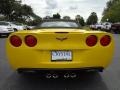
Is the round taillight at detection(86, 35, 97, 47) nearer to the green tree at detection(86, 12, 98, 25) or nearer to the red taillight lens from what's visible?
the red taillight lens

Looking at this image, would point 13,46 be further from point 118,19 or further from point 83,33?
point 118,19

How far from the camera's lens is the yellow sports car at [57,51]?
6.10m

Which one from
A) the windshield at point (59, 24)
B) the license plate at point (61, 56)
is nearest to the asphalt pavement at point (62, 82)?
the license plate at point (61, 56)

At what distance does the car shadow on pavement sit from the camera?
6.40 m

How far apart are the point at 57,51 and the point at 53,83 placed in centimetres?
94

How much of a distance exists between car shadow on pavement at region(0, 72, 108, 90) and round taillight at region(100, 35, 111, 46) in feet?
2.79

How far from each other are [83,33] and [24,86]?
157 cm

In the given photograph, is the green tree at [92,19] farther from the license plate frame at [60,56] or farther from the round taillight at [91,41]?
the license plate frame at [60,56]

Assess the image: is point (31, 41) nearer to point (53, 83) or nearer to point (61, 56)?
point (61, 56)

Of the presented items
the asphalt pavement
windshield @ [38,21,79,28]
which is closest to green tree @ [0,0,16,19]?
windshield @ [38,21,79,28]

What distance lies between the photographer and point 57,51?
6.12 metres

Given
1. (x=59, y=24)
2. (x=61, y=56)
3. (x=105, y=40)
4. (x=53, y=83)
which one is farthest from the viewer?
(x=59, y=24)

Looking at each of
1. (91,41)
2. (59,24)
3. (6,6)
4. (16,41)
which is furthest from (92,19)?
(16,41)

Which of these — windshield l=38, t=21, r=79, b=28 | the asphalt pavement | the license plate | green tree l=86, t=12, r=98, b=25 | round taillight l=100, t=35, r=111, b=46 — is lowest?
green tree l=86, t=12, r=98, b=25
